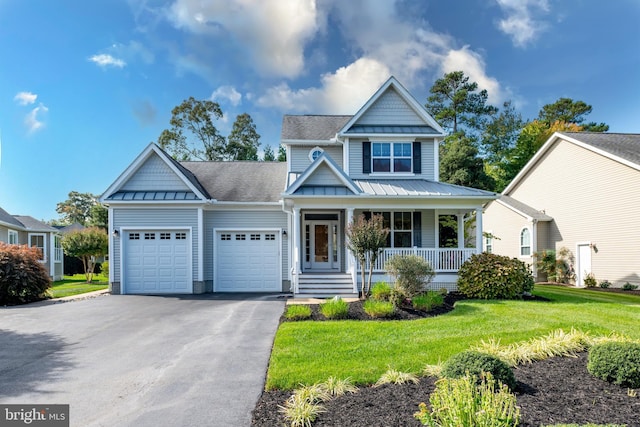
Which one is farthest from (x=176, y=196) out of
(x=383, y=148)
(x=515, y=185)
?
(x=515, y=185)

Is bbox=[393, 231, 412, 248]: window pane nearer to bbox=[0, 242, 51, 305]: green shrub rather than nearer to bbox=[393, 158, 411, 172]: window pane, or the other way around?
bbox=[393, 158, 411, 172]: window pane

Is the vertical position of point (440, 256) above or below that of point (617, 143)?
below

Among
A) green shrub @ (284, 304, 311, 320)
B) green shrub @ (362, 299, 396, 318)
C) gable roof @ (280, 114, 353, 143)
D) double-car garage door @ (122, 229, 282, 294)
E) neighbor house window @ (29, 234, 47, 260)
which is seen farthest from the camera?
neighbor house window @ (29, 234, 47, 260)

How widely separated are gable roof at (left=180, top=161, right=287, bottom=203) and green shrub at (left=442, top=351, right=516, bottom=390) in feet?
39.1

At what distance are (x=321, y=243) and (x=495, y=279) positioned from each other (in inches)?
269

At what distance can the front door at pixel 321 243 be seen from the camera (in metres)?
16.2

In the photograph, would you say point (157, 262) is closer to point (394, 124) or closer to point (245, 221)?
point (245, 221)

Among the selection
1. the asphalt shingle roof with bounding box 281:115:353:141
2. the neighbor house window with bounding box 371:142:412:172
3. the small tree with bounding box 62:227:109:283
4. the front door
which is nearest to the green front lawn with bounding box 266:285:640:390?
the front door

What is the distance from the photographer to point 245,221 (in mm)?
15953

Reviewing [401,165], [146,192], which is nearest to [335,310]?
[401,165]

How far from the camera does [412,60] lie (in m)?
21.9

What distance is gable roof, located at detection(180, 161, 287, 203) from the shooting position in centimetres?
1625

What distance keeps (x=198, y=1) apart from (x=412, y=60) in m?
12.6

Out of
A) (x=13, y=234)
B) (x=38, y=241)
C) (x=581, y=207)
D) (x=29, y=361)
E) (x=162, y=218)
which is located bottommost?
(x=29, y=361)
